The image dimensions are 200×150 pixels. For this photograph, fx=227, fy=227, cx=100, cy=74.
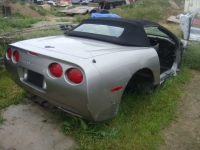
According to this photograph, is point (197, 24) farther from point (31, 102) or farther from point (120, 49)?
point (31, 102)

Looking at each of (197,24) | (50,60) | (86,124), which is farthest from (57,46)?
(197,24)

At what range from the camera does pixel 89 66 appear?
2.31 m

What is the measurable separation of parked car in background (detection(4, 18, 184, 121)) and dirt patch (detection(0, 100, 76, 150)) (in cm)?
40

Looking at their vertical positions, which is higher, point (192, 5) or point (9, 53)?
point (192, 5)

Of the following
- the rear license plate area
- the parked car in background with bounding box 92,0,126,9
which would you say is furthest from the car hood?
the parked car in background with bounding box 92,0,126,9

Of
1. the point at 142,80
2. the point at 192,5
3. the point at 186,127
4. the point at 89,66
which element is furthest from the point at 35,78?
the point at 192,5

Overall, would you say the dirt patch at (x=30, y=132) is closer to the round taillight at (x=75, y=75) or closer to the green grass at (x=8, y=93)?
the green grass at (x=8, y=93)

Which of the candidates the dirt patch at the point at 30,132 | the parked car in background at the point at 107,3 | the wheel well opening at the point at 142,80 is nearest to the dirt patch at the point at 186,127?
the wheel well opening at the point at 142,80

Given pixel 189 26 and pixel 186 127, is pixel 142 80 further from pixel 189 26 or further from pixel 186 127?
pixel 189 26

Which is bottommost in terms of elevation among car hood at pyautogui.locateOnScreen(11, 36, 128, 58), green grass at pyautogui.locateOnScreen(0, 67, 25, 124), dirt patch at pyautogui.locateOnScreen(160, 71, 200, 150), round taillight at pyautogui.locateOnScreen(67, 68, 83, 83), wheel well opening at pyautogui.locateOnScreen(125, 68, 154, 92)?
dirt patch at pyautogui.locateOnScreen(160, 71, 200, 150)

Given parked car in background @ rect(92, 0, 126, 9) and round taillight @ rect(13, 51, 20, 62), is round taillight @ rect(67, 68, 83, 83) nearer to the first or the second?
round taillight @ rect(13, 51, 20, 62)

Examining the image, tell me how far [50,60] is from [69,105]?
0.54 metres

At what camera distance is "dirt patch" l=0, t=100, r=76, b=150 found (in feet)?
8.59

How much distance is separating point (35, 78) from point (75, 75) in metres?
0.67
